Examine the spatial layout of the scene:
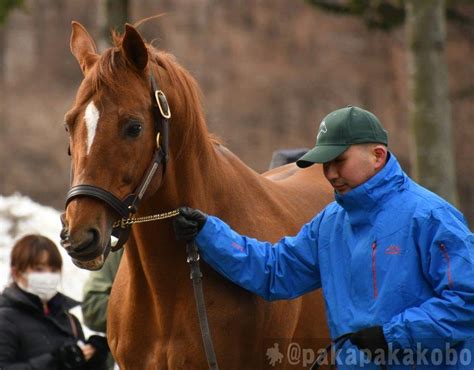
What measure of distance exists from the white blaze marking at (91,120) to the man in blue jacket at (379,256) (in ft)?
1.88

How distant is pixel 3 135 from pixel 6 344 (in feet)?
58.9

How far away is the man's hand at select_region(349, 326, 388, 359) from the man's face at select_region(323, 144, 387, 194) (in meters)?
0.60

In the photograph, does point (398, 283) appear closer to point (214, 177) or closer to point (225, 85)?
point (214, 177)

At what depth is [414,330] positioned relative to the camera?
388cm

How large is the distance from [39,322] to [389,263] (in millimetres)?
2281

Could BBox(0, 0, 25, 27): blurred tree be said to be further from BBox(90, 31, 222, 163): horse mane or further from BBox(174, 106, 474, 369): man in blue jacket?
BBox(174, 106, 474, 369): man in blue jacket

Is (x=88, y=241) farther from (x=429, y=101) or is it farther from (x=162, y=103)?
(x=429, y=101)

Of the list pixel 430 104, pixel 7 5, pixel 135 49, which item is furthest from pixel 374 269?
pixel 7 5

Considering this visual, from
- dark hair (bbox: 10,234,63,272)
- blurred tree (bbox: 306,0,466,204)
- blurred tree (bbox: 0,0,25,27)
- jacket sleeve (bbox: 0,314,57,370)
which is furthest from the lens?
blurred tree (bbox: 0,0,25,27)

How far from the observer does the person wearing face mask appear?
533cm

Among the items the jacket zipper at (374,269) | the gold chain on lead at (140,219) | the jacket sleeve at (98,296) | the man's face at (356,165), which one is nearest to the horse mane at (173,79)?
the gold chain on lead at (140,219)

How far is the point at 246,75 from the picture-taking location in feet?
76.5

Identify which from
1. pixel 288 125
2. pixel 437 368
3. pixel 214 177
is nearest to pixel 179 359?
pixel 214 177

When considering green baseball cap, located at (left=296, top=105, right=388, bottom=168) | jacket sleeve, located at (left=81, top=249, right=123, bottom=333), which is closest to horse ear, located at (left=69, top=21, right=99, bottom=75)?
green baseball cap, located at (left=296, top=105, right=388, bottom=168)
